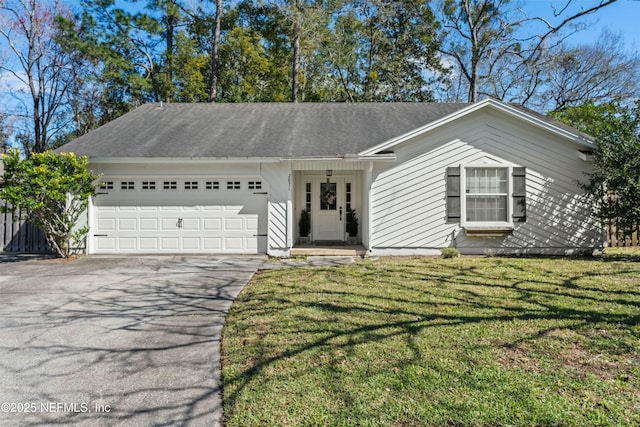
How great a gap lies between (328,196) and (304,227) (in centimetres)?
119

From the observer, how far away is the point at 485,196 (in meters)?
9.10

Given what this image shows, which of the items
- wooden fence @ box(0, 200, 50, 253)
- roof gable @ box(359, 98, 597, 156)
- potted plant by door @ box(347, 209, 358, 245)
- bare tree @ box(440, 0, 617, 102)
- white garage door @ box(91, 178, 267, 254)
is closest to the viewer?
roof gable @ box(359, 98, 597, 156)

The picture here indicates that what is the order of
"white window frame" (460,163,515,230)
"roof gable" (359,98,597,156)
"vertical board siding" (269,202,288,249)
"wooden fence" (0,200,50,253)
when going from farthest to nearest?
"wooden fence" (0,200,50,253), "vertical board siding" (269,202,288,249), "white window frame" (460,163,515,230), "roof gable" (359,98,597,156)

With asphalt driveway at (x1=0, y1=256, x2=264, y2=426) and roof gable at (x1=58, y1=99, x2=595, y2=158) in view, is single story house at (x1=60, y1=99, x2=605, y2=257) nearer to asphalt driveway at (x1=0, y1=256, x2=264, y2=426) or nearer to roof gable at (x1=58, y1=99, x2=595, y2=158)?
roof gable at (x1=58, y1=99, x2=595, y2=158)

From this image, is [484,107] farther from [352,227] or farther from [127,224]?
A: [127,224]

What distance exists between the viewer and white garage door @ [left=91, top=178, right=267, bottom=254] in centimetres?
950

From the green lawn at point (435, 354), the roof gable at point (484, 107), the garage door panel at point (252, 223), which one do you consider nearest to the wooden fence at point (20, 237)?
the garage door panel at point (252, 223)

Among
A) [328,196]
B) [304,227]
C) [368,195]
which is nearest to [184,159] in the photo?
[304,227]

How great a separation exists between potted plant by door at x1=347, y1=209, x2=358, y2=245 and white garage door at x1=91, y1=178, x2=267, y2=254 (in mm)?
2764

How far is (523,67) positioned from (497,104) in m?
16.1

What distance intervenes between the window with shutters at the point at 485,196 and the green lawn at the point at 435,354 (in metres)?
3.36

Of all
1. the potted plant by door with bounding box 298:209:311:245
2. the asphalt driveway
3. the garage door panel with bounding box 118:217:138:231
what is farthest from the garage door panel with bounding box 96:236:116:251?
the potted plant by door with bounding box 298:209:311:245

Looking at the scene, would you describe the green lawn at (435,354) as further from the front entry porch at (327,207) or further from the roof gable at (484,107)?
the front entry porch at (327,207)

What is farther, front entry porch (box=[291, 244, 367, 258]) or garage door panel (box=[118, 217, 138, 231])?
garage door panel (box=[118, 217, 138, 231])
